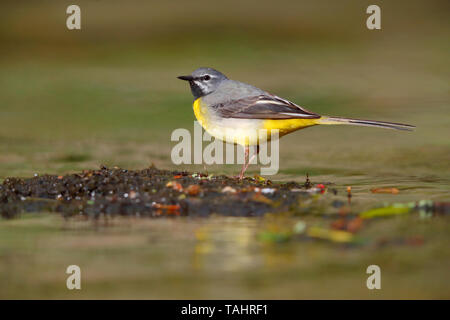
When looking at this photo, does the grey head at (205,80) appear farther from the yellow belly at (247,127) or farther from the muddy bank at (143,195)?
the muddy bank at (143,195)

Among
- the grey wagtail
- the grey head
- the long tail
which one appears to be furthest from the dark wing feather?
the grey head

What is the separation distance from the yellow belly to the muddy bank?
58 cm

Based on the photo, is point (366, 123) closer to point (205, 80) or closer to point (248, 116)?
point (248, 116)

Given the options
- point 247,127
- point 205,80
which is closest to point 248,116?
point 247,127

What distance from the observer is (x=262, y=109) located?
293 inches

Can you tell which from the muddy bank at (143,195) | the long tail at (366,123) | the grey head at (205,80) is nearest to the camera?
the muddy bank at (143,195)

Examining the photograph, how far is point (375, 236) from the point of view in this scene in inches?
209

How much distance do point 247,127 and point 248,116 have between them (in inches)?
4.2

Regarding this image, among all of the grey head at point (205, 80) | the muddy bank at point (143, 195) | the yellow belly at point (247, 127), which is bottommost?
the muddy bank at point (143, 195)

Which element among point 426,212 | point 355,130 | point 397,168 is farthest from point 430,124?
point 426,212

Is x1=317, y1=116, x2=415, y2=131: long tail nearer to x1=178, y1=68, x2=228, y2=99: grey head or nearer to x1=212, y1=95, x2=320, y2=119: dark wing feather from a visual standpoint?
x1=212, y1=95, x2=320, y2=119: dark wing feather

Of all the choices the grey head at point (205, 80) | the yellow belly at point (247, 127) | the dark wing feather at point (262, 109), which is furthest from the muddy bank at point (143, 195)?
the grey head at point (205, 80)

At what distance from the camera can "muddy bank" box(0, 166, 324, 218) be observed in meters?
6.24

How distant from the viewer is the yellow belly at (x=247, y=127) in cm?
741
